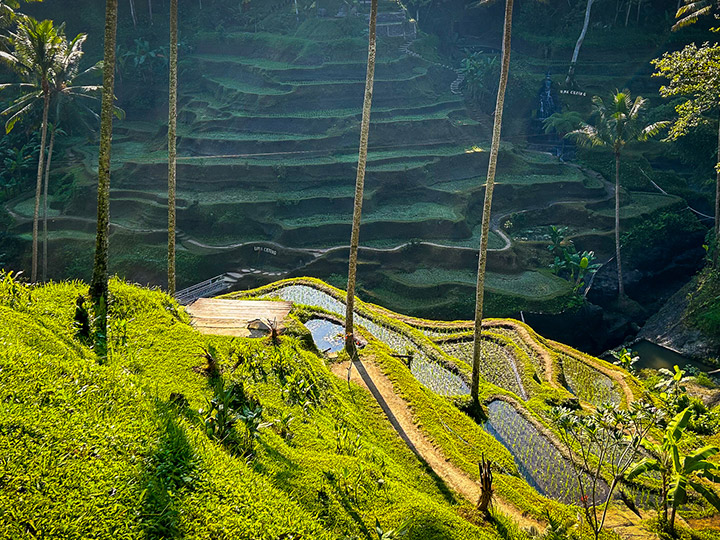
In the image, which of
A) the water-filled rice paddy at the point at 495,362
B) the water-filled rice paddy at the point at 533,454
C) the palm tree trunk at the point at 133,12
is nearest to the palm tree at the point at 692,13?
the water-filled rice paddy at the point at 495,362

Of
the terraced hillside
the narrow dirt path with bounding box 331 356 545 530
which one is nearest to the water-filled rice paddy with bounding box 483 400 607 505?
the narrow dirt path with bounding box 331 356 545 530

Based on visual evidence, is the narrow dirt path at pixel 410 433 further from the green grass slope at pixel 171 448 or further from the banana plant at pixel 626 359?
the banana plant at pixel 626 359

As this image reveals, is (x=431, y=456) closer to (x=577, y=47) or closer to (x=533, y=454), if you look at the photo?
(x=533, y=454)

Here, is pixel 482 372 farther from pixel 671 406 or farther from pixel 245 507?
pixel 245 507

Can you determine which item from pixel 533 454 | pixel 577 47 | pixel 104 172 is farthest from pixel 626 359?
pixel 577 47

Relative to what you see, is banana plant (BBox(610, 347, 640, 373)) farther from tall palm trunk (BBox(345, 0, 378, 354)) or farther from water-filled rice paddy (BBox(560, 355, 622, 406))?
tall palm trunk (BBox(345, 0, 378, 354))

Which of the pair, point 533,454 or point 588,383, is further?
point 588,383

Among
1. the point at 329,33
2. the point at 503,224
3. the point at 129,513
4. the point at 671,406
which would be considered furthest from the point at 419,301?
the point at 329,33
